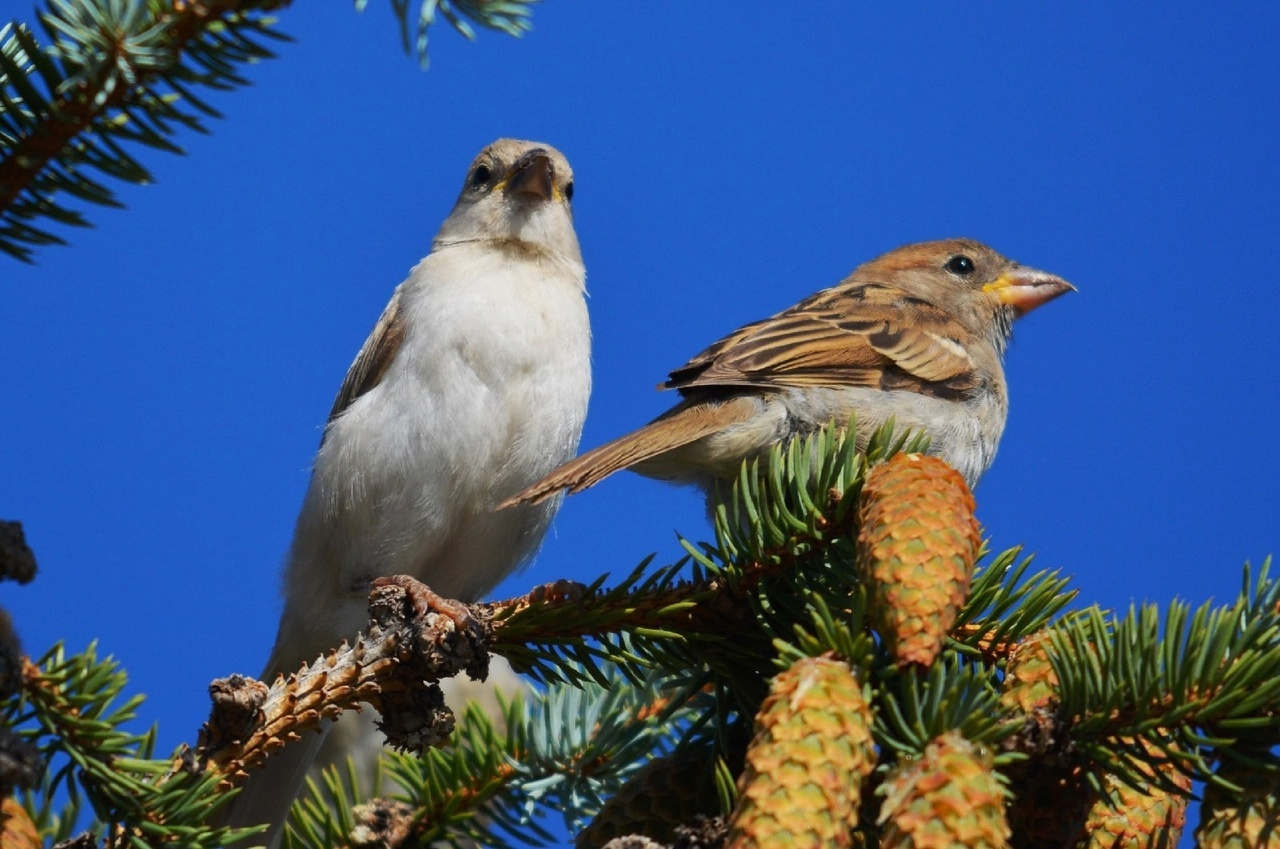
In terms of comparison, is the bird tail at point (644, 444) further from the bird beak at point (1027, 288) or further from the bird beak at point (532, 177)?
the bird beak at point (1027, 288)

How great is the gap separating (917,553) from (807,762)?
439 millimetres

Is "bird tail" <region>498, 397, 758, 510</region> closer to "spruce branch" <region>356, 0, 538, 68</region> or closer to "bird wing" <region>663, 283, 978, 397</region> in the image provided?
"bird wing" <region>663, 283, 978, 397</region>

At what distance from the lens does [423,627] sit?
2.46 m

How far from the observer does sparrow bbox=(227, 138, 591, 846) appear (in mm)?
4156

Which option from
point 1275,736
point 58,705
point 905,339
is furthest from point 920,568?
point 905,339

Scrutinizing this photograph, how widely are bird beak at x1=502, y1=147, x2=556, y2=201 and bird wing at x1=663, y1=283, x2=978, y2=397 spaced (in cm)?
107

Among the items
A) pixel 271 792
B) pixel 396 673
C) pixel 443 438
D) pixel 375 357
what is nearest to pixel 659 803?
pixel 396 673

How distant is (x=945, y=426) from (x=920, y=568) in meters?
2.36

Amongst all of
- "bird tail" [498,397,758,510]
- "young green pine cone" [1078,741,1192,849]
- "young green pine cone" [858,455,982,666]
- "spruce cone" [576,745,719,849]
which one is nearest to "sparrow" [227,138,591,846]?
"bird tail" [498,397,758,510]

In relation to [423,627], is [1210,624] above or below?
below

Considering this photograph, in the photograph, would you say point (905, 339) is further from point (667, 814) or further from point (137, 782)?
point (137, 782)

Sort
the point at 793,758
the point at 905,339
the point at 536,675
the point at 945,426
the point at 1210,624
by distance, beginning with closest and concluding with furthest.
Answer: the point at 793,758 → the point at 1210,624 → the point at 536,675 → the point at 945,426 → the point at 905,339

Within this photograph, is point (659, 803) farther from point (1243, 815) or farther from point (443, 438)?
point (443, 438)

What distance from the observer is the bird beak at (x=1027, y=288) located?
5.42 m
